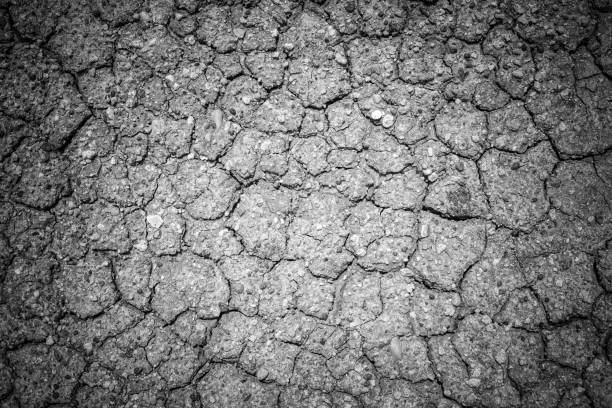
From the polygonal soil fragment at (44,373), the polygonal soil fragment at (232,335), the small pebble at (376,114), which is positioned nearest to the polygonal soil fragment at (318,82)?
the small pebble at (376,114)

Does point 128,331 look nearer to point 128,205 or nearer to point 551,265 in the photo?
point 128,205

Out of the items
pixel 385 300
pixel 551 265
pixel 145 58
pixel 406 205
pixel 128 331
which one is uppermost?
pixel 145 58

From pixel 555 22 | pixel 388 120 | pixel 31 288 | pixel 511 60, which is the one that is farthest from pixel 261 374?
pixel 555 22

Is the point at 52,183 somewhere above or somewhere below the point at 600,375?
above

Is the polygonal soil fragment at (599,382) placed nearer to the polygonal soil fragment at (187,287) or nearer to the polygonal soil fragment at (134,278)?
the polygonal soil fragment at (187,287)

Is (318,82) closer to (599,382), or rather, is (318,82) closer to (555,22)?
(555,22)

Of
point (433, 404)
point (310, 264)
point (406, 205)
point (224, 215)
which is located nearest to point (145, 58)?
point (224, 215)
